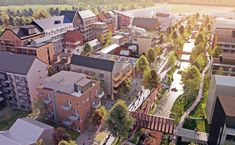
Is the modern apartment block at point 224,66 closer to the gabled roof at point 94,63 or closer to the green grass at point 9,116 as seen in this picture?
the gabled roof at point 94,63

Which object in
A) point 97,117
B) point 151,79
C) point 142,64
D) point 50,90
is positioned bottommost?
point 97,117

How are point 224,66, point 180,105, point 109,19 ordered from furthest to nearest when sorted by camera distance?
point 109,19
point 224,66
point 180,105

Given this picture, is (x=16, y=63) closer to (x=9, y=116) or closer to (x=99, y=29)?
(x=9, y=116)

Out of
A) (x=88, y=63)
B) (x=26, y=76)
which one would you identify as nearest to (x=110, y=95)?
(x=88, y=63)

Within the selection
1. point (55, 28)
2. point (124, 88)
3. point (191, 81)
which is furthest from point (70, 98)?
point (55, 28)

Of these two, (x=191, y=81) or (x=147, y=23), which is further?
(x=147, y=23)

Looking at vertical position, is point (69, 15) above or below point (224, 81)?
above

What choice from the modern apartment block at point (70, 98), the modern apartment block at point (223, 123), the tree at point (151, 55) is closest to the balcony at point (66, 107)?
the modern apartment block at point (70, 98)

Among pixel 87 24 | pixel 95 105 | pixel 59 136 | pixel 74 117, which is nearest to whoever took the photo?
pixel 59 136
